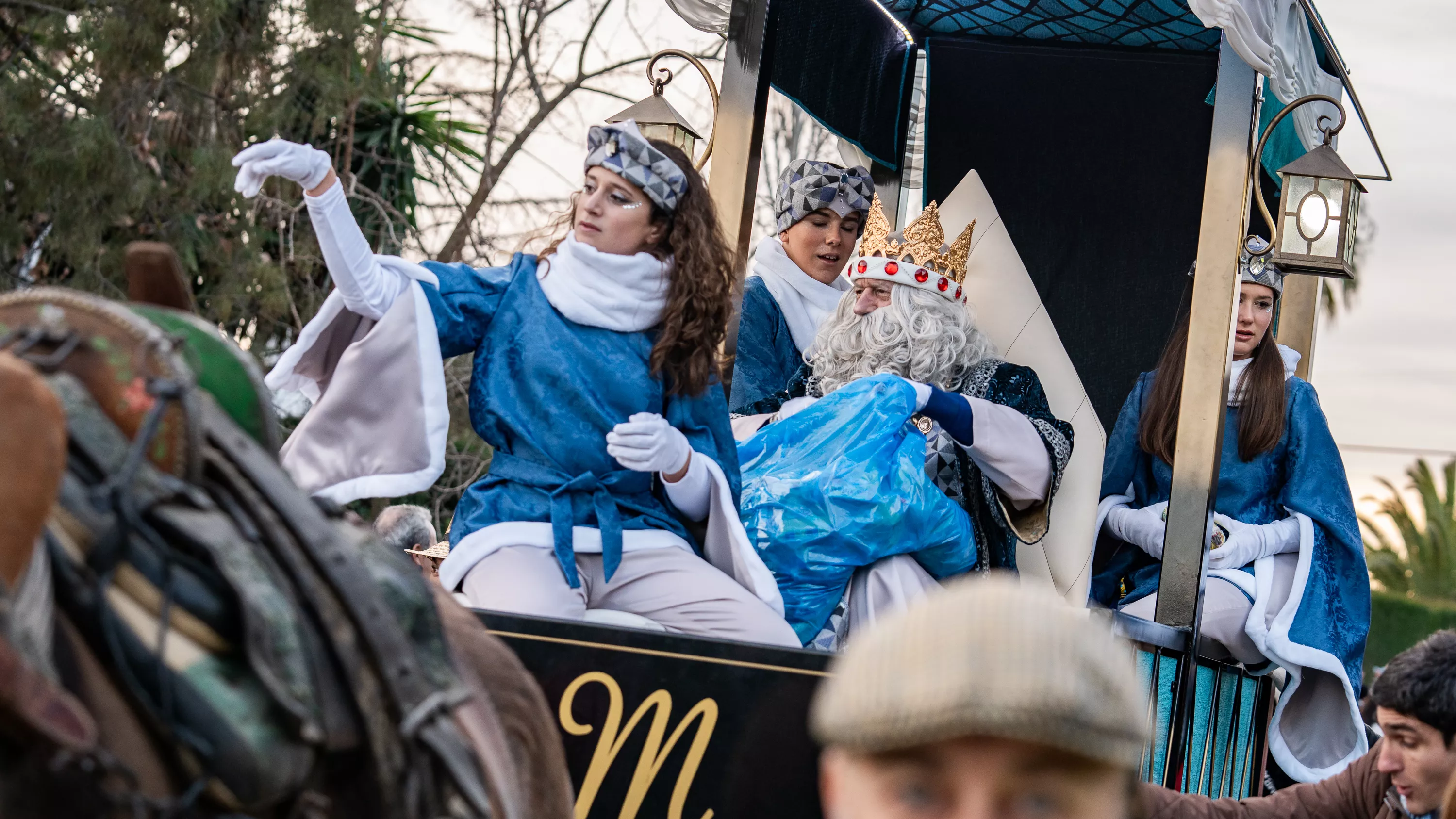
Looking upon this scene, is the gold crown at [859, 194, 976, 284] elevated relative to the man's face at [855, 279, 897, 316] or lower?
elevated

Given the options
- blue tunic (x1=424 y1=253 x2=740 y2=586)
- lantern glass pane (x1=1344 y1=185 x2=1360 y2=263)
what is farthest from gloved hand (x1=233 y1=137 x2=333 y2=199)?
lantern glass pane (x1=1344 y1=185 x2=1360 y2=263)

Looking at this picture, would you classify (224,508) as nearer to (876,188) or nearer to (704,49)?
(876,188)

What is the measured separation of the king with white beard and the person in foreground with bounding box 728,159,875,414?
217 mm

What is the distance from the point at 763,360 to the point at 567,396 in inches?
53.7

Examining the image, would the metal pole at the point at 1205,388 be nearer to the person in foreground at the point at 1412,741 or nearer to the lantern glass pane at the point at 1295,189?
the lantern glass pane at the point at 1295,189

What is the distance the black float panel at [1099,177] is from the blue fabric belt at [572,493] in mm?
2287

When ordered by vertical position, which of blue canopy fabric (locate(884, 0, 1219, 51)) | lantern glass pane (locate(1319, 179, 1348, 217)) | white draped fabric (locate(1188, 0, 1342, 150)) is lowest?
lantern glass pane (locate(1319, 179, 1348, 217))

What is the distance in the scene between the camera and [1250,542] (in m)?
4.46

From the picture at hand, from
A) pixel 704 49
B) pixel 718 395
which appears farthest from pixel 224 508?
pixel 704 49

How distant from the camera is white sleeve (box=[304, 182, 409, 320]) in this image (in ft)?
9.96

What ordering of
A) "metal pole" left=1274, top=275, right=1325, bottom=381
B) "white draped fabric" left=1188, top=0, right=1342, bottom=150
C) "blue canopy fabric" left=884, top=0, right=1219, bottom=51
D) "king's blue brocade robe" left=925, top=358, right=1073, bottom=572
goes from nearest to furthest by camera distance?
"white draped fabric" left=1188, top=0, right=1342, bottom=150, "king's blue brocade robe" left=925, top=358, right=1073, bottom=572, "blue canopy fabric" left=884, top=0, right=1219, bottom=51, "metal pole" left=1274, top=275, right=1325, bottom=381

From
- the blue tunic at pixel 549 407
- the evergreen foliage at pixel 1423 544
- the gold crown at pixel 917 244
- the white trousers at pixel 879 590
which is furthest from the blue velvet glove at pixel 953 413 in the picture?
the evergreen foliage at pixel 1423 544

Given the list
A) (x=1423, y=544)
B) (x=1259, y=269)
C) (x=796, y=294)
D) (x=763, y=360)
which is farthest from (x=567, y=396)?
(x=1423, y=544)

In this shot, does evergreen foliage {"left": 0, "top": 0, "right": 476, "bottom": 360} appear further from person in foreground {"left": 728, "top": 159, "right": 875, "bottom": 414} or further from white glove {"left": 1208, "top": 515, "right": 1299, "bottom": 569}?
white glove {"left": 1208, "top": 515, "right": 1299, "bottom": 569}
